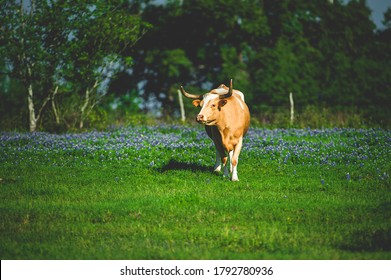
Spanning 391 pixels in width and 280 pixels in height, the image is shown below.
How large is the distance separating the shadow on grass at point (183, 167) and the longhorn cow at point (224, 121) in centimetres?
49

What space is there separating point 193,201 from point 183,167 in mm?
3753

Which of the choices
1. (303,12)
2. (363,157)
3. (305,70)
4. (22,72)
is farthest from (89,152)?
(303,12)

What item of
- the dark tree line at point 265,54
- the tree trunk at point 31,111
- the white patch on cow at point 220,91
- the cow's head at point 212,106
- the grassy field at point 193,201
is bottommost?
the grassy field at point 193,201

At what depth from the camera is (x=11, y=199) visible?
1087cm

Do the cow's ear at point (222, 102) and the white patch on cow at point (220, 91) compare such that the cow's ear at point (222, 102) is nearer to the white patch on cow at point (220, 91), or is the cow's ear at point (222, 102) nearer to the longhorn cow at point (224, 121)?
the longhorn cow at point (224, 121)

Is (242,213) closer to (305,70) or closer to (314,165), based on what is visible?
(314,165)

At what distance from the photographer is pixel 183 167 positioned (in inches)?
543

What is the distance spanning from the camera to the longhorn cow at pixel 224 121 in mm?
12117

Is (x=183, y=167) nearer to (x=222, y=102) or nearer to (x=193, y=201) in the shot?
(x=222, y=102)

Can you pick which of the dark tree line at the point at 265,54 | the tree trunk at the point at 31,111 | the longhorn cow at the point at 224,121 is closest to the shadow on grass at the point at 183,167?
the longhorn cow at the point at 224,121

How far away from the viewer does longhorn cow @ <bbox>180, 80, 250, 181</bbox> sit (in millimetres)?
12117

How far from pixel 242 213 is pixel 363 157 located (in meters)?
6.37

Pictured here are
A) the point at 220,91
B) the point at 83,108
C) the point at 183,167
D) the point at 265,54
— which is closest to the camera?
the point at 220,91

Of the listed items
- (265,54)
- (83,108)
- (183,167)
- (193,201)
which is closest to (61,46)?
(83,108)
